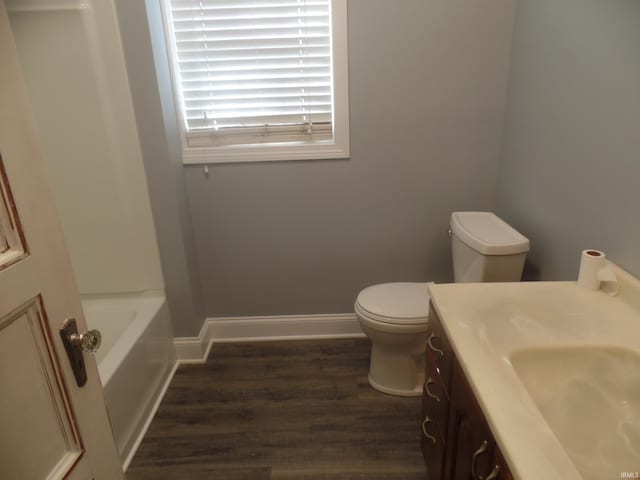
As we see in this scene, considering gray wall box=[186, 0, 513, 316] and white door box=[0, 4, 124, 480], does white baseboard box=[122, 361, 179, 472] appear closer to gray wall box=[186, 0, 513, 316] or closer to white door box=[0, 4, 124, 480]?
gray wall box=[186, 0, 513, 316]

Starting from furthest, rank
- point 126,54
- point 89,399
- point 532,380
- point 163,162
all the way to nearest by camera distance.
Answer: point 163,162 → point 126,54 → point 532,380 → point 89,399

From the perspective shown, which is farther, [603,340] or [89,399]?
[603,340]

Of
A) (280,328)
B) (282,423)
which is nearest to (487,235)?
(282,423)

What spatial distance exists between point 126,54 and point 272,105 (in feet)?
2.35

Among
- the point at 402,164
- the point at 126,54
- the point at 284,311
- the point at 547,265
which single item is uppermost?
the point at 126,54

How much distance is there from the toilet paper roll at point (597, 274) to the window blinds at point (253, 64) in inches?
55.9

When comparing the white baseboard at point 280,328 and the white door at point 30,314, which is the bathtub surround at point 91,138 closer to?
the white baseboard at point 280,328

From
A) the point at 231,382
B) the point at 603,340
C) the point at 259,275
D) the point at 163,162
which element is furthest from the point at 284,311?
the point at 603,340

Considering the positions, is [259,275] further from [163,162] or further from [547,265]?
[547,265]

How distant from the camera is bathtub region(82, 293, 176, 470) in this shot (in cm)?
177

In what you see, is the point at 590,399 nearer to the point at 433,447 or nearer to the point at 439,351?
the point at 439,351

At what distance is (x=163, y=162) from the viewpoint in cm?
211

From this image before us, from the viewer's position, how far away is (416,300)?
203cm

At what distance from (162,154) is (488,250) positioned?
1.58 m
